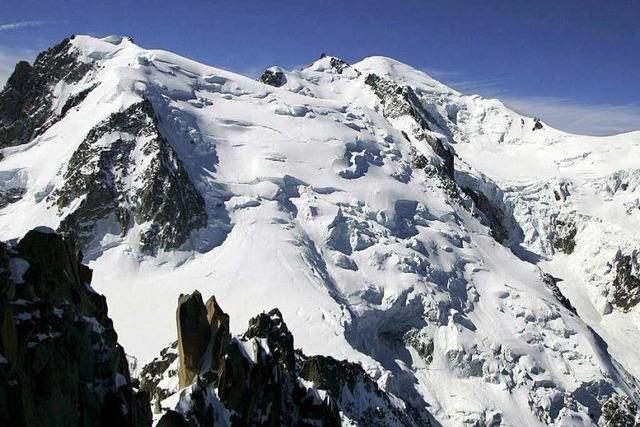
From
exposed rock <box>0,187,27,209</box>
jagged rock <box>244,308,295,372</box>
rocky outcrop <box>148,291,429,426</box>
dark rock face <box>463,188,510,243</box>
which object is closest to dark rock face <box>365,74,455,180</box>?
dark rock face <box>463,188,510,243</box>

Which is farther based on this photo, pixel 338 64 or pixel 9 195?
pixel 338 64

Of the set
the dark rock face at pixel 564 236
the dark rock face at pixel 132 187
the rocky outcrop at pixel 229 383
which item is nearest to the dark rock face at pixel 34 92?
the dark rock face at pixel 132 187

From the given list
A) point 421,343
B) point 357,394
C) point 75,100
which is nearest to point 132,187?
point 75,100

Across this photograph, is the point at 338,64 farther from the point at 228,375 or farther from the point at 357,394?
the point at 228,375

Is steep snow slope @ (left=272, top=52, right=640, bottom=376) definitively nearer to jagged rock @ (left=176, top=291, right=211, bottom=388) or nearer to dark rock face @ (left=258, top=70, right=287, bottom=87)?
dark rock face @ (left=258, top=70, right=287, bottom=87)

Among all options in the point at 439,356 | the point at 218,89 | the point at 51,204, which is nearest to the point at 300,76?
the point at 218,89

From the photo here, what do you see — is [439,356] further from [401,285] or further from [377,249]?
[377,249]

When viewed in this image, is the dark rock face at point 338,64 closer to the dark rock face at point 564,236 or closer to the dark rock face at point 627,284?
the dark rock face at point 564,236

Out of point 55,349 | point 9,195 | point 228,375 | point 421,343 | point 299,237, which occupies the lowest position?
point 228,375
